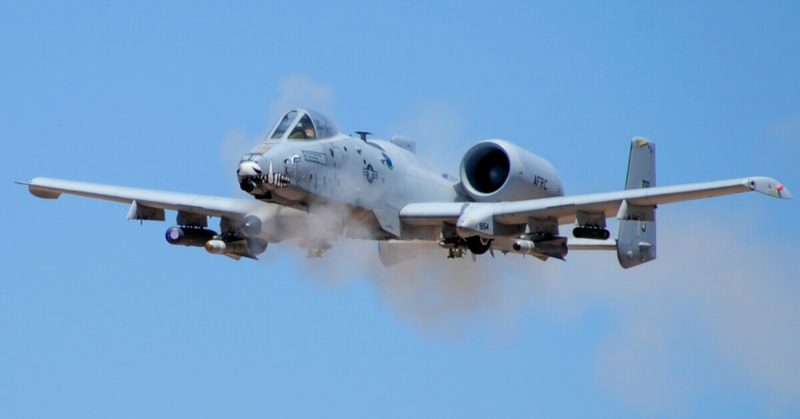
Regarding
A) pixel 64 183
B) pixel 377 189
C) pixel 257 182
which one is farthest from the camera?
pixel 64 183

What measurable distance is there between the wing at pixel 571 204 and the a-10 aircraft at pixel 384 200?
22mm

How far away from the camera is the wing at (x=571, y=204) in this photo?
3656cm

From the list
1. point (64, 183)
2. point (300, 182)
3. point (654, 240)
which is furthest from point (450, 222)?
point (64, 183)

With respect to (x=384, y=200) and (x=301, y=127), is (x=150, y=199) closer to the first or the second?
(x=301, y=127)

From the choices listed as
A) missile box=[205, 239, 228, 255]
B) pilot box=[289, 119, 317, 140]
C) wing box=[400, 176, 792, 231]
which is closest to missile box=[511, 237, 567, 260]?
wing box=[400, 176, 792, 231]

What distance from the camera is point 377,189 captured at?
3984 cm

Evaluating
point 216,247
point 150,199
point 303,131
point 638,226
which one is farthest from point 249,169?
point 638,226

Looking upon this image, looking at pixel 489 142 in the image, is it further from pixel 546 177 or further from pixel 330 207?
pixel 330 207

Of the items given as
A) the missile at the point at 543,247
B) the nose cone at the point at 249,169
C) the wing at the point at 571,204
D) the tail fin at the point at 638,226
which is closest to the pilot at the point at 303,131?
the nose cone at the point at 249,169

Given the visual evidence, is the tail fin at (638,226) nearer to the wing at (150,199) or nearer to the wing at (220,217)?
the wing at (220,217)

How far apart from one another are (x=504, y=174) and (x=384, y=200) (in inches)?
137

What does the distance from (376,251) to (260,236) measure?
10.4 feet

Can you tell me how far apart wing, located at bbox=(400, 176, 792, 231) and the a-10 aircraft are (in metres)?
0.02

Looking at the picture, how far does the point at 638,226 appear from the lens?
44.0m
